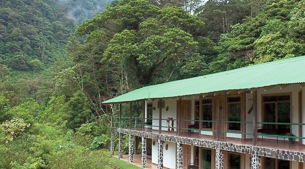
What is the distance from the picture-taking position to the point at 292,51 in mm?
24141

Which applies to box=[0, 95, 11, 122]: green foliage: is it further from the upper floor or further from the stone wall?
the upper floor

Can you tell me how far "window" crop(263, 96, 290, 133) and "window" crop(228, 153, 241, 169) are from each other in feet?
7.75

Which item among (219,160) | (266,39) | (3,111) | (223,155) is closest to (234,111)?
(223,155)

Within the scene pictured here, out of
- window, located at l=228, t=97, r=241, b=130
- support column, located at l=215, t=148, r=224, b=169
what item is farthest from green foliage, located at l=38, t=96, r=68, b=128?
support column, located at l=215, t=148, r=224, b=169

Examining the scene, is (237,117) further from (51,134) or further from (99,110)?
(99,110)

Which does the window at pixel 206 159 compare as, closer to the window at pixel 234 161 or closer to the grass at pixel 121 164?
the window at pixel 234 161

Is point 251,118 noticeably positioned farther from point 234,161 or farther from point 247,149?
point 247,149

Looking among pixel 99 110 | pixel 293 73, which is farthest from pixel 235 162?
pixel 99 110

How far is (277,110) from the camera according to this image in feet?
45.9

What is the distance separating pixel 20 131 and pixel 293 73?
41.9 feet

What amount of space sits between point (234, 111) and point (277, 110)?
2.43 m

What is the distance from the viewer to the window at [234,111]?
51.9 feet

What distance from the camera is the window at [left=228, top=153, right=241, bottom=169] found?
1612 centimetres

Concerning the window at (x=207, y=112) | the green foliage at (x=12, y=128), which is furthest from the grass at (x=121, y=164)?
the window at (x=207, y=112)
